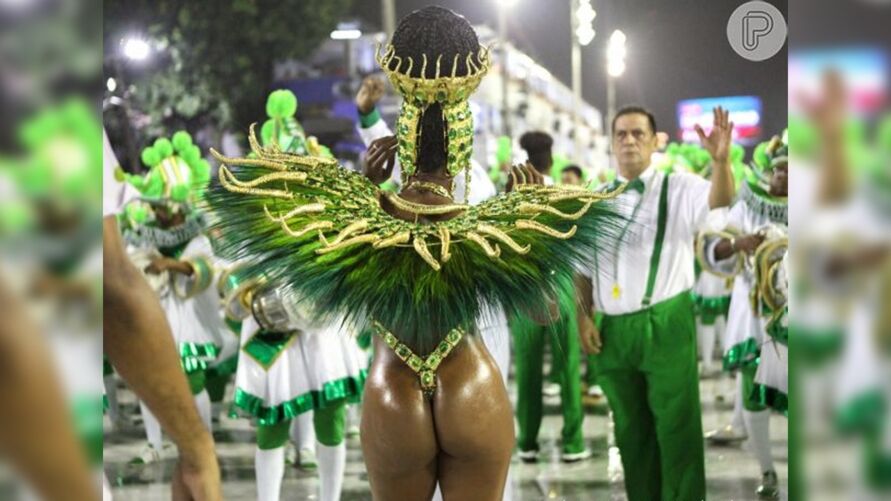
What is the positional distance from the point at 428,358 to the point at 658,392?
215 centimetres

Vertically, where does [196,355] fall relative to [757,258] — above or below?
below

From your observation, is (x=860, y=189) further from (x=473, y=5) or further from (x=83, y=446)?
(x=473, y=5)

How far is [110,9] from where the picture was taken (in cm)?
514

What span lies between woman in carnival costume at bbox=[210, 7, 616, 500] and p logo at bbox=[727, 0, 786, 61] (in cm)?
239

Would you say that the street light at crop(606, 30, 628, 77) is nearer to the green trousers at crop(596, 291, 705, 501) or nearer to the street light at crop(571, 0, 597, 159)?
the street light at crop(571, 0, 597, 159)

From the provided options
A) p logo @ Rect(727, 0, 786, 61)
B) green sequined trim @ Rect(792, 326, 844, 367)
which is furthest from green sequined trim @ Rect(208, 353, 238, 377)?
green sequined trim @ Rect(792, 326, 844, 367)

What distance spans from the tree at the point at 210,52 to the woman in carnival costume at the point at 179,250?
0.16 m

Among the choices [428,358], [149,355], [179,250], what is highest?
[179,250]

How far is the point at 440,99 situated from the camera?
2.57 m

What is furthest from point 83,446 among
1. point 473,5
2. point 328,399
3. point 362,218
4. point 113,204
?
point 473,5

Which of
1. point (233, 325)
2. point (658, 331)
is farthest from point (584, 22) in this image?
point (233, 325)

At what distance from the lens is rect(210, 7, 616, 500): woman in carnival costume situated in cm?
230

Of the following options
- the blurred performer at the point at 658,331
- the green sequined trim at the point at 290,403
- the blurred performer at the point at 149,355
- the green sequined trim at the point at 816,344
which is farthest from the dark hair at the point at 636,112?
the green sequined trim at the point at 816,344

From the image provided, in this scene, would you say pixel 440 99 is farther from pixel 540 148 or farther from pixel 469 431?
pixel 540 148
